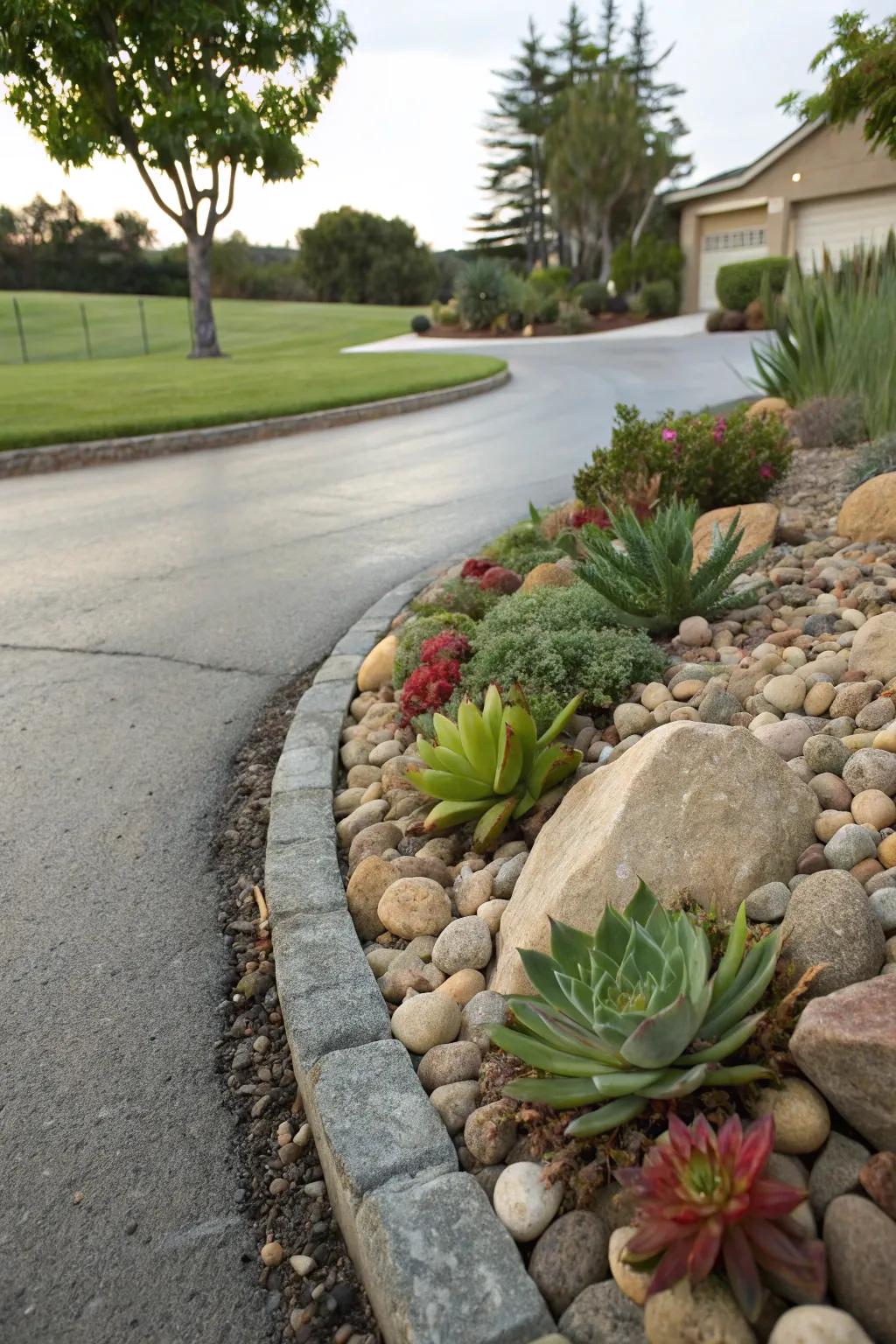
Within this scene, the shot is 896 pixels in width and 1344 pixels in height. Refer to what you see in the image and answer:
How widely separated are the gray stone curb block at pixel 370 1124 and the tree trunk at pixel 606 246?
3888cm

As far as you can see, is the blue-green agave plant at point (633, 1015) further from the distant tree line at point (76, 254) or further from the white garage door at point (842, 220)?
the distant tree line at point (76, 254)

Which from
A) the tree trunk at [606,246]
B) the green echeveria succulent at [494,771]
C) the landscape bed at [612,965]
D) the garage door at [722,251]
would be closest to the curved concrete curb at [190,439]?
the landscape bed at [612,965]

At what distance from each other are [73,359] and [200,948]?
98.1 ft

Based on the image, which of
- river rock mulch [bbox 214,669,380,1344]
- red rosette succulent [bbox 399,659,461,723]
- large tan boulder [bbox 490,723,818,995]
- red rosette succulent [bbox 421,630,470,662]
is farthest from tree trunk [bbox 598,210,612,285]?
large tan boulder [bbox 490,723,818,995]

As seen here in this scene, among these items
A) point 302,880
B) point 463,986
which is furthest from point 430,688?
point 463,986

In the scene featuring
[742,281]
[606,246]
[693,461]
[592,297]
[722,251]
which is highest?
[606,246]

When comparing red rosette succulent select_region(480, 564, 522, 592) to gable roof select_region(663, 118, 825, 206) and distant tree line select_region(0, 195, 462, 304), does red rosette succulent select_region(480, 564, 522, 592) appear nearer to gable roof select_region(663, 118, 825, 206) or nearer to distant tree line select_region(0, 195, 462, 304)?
gable roof select_region(663, 118, 825, 206)

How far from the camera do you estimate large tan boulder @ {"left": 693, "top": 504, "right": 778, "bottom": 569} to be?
4953mm

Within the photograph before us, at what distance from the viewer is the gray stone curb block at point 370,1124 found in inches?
72.6

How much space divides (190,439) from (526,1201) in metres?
12.4

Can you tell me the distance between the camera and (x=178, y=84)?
73.6 feet

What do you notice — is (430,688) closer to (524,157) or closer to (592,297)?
(592,297)

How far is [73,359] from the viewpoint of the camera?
29.1 m

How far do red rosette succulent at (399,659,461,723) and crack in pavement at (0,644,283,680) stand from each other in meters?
1.30
